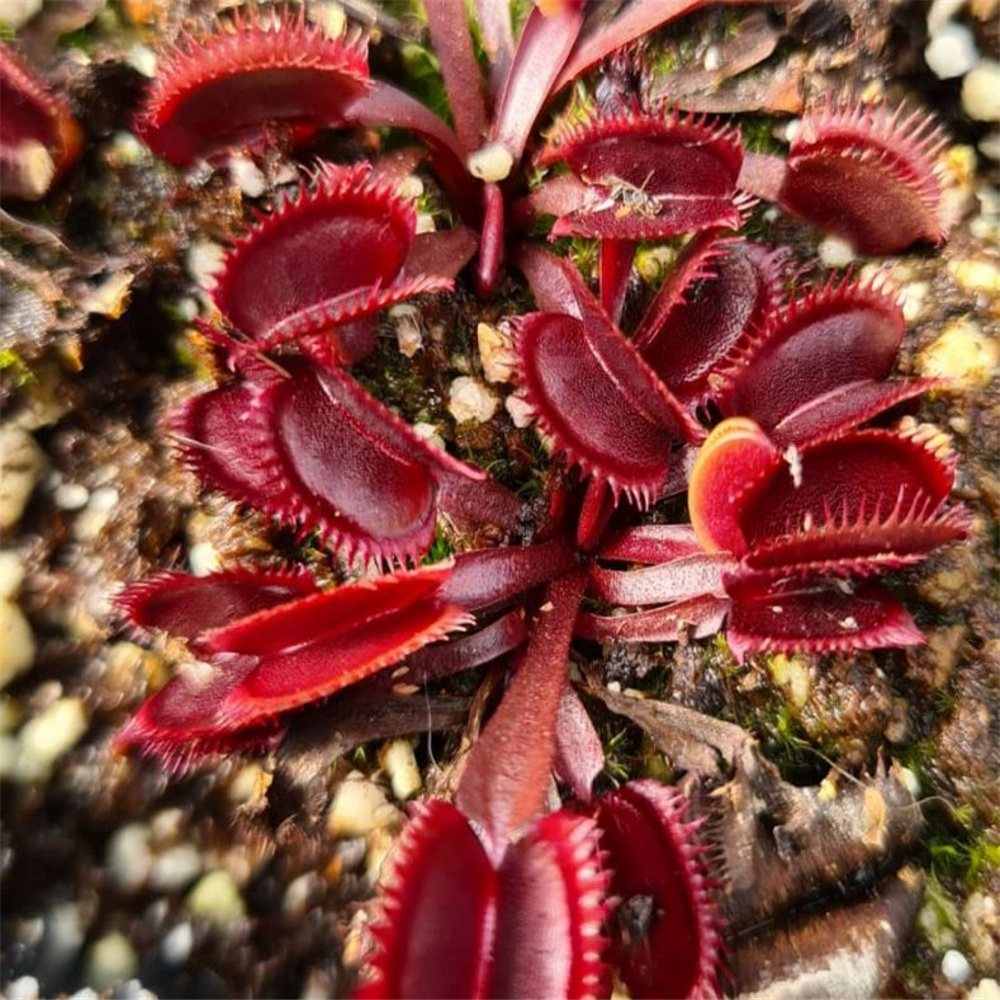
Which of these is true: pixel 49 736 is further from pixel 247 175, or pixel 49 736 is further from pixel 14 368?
pixel 247 175

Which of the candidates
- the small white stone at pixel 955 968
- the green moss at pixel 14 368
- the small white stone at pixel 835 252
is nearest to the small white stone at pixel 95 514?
the green moss at pixel 14 368

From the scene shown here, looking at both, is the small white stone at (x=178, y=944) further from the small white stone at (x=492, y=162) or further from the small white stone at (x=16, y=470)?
the small white stone at (x=492, y=162)

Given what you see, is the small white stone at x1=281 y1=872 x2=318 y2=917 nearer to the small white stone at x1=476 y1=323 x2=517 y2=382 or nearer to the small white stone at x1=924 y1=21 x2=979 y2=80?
the small white stone at x1=476 y1=323 x2=517 y2=382

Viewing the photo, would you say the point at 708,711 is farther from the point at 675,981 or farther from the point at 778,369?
the point at 778,369

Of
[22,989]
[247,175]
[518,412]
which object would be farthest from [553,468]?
[22,989]

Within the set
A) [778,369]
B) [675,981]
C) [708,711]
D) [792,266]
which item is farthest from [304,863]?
[792,266]
